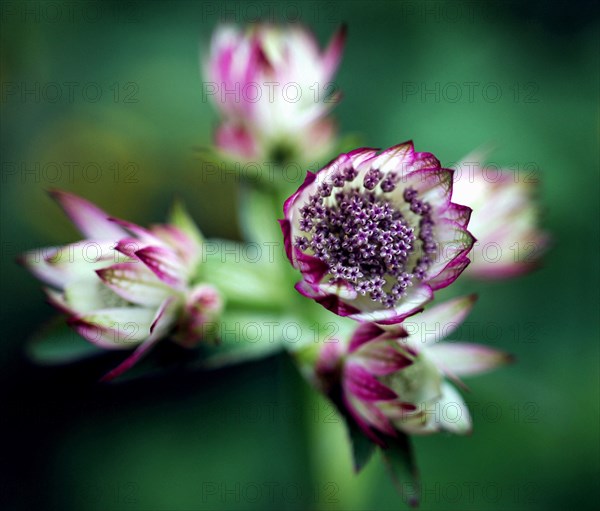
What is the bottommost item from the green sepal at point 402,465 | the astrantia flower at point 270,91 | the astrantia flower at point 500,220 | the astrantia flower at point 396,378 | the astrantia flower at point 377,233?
the green sepal at point 402,465

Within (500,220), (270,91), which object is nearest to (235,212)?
(270,91)

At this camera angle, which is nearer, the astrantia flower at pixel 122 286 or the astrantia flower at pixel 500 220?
the astrantia flower at pixel 122 286

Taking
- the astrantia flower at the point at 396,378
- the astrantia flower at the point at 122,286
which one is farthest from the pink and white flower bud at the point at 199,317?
the astrantia flower at the point at 396,378

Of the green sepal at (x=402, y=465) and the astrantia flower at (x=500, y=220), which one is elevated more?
the astrantia flower at (x=500, y=220)

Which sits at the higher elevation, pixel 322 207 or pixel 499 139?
pixel 499 139

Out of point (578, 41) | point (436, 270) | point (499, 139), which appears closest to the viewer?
point (436, 270)

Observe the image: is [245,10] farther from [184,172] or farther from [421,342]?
[421,342]

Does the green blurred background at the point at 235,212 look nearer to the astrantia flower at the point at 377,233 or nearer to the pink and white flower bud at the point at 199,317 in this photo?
the pink and white flower bud at the point at 199,317

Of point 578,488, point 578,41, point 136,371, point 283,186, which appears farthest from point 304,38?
point 578,488
